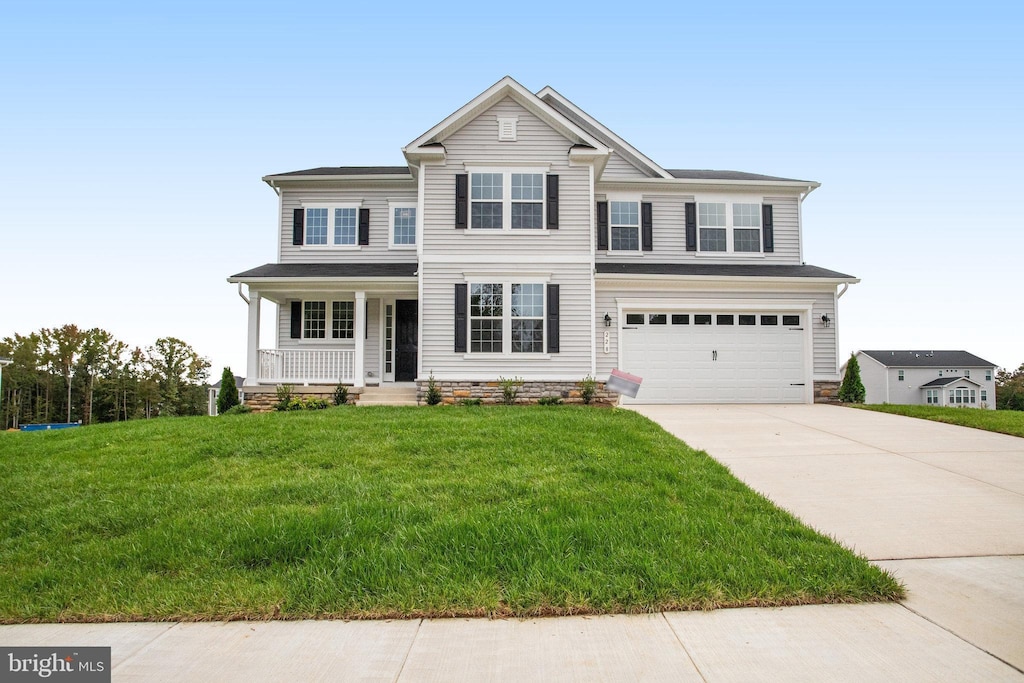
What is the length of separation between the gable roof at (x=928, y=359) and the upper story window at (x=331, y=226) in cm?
3653

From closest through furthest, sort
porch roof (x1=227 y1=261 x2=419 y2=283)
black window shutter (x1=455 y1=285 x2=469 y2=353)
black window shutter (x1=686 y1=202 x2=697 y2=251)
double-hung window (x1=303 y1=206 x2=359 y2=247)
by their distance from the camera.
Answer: black window shutter (x1=455 y1=285 x2=469 y2=353), porch roof (x1=227 y1=261 x2=419 y2=283), black window shutter (x1=686 y1=202 x2=697 y2=251), double-hung window (x1=303 y1=206 x2=359 y2=247)

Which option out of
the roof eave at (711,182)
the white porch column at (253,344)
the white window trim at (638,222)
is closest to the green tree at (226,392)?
the white porch column at (253,344)

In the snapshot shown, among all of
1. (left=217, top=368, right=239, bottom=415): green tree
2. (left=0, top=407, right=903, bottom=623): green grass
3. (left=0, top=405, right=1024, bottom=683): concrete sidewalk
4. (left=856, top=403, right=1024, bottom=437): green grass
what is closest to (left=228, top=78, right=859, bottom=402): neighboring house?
(left=217, top=368, right=239, bottom=415): green tree

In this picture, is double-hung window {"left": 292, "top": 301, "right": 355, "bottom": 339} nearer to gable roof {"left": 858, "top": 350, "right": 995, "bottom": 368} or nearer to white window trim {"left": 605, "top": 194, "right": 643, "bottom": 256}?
white window trim {"left": 605, "top": 194, "right": 643, "bottom": 256}

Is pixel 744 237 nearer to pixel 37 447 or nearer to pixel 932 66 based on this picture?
pixel 932 66

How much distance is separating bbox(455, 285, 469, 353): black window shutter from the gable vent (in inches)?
143

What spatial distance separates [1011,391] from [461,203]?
52.0 metres

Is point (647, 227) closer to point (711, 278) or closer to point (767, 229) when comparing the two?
point (711, 278)

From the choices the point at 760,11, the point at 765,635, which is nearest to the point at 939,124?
the point at 760,11

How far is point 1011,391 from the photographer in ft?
156

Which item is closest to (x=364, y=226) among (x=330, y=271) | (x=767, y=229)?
(x=330, y=271)

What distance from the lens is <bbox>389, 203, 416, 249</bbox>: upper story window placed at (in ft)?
55.3

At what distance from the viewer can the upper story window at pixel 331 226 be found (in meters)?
16.8

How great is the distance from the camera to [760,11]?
1194 cm
